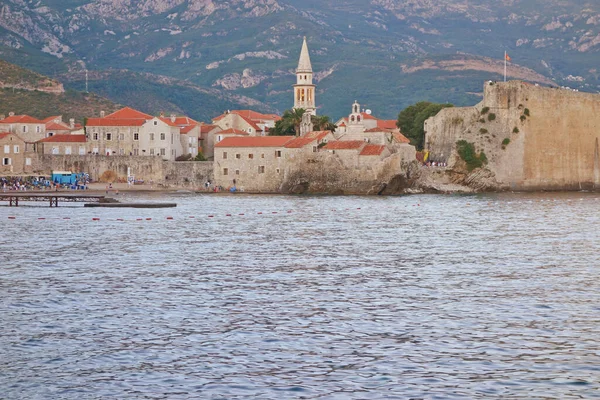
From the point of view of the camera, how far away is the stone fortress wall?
86875 millimetres

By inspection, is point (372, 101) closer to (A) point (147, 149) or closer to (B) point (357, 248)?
(A) point (147, 149)

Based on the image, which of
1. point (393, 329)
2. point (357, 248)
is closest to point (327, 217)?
point (357, 248)

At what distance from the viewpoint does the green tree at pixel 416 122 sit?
9650cm

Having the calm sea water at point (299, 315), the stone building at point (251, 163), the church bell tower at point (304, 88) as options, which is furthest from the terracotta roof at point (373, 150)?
the calm sea water at point (299, 315)

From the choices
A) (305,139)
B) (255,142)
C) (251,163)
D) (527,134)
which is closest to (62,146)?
(251,163)

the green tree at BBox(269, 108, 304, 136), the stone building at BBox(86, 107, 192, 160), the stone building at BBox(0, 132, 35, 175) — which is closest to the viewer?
the stone building at BBox(0, 132, 35, 175)

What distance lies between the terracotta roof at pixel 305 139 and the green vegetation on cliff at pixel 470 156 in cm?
1210

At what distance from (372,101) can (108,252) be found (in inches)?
6279

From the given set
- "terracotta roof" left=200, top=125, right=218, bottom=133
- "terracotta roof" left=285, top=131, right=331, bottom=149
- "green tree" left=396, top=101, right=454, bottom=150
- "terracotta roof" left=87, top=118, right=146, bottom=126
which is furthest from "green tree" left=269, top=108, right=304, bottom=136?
"terracotta roof" left=87, top=118, right=146, bottom=126

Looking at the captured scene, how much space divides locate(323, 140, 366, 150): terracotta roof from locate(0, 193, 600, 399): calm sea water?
1434 inches

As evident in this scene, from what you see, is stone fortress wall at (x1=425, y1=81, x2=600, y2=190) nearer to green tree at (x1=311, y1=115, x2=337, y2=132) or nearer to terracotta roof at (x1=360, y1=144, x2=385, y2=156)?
green tree at (x1=311, y1=115, x2=337, y2=132)

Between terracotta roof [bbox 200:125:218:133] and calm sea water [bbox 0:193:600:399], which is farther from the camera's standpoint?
terracotta roof [bbox 200:125:218:133]

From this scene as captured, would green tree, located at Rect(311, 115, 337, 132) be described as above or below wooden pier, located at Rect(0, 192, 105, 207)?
above

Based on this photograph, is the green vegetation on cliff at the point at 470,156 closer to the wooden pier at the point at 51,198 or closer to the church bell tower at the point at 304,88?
the church bell tower at the point at 304,88
